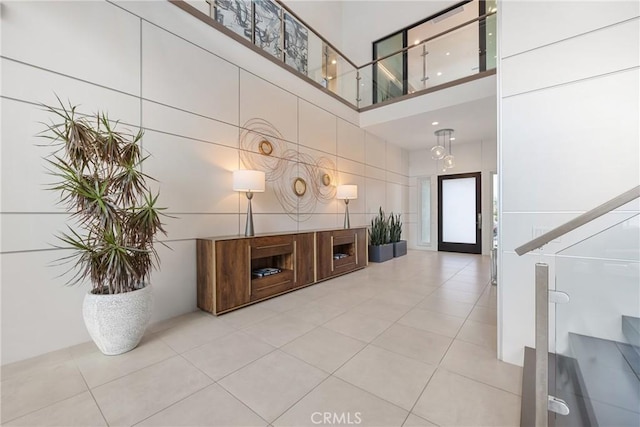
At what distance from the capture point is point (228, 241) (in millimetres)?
3004

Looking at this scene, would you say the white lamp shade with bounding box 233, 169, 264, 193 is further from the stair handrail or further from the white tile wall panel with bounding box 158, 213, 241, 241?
the stair handrail

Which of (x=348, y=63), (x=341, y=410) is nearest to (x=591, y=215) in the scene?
(x=341, y=410)

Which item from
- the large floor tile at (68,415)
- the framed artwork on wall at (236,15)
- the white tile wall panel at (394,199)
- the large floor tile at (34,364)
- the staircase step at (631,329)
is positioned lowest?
the large floor tile at (34,364)

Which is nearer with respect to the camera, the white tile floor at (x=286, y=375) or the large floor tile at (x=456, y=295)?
the white tile floor at (x=286, y=375)

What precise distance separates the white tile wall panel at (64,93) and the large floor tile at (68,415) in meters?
2.35

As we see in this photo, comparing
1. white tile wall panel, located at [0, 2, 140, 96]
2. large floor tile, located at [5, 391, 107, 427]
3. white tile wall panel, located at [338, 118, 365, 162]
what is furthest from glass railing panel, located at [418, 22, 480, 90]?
large floor tile, located at [5, 391, 107, 427]

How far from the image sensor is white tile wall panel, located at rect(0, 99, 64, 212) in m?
2.04

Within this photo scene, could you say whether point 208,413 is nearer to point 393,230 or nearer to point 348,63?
point 393,230

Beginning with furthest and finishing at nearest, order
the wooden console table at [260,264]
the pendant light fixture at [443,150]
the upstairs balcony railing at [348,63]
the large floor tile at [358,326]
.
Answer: the pendant light fixture at [443,150] → the upstairs balcony railing at [348,63] → the wooden console table at [260,264] → the large floor tile at [358,326]

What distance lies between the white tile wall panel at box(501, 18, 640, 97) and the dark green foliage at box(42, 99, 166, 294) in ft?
10.3

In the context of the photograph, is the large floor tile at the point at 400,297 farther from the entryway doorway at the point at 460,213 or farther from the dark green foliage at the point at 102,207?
the entryway doorway at the point at 460,213

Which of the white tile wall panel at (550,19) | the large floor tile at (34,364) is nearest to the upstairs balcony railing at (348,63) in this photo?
the white tile wall panel at (550,19)

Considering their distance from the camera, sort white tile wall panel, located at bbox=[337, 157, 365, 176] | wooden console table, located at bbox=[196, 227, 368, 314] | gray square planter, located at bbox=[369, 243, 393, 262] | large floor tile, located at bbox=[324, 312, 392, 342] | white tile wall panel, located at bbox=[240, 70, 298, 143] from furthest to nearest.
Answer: gray square planter, located at bbox=[369, 243, 393, 262] → white tile wall panel, located at bbox=[337, 157, 365, 176] → white tile wall panel, located at bbox=[240, 70, 298, 143] → wooden console table, located at bbox=[196, 227, 368, 314] → large floor tile, located at bbox=[324, 312, 392, 342]

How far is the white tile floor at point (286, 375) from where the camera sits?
1467mm
